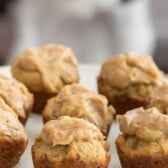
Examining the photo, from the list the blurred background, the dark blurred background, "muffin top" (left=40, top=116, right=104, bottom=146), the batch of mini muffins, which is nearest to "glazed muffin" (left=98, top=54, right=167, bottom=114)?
the batch of mini muffins

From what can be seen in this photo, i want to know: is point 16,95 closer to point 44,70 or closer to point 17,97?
point 17,97

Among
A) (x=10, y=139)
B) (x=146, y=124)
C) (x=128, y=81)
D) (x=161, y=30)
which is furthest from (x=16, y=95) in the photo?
(x=161, y=30)

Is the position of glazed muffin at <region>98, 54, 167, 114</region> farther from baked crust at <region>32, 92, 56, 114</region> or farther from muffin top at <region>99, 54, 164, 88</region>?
baked crust at <region>32, 92, 56, 114</region>

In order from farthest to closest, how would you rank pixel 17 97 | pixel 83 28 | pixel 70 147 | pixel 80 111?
pixel 83 28 < pixel 17 97 < pixel 80 111 < pixel 70 147

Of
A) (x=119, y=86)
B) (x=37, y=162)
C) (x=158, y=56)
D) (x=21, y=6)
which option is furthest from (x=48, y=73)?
(x=21, y=6)

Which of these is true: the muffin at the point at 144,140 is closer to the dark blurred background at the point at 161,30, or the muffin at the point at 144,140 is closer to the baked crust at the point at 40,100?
the baked crust at the point at 40,100

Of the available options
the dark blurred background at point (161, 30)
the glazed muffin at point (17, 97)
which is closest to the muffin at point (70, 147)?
the glazed muffin at point (17, 97)

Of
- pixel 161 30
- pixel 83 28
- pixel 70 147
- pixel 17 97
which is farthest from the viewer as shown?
pixel 161 30
